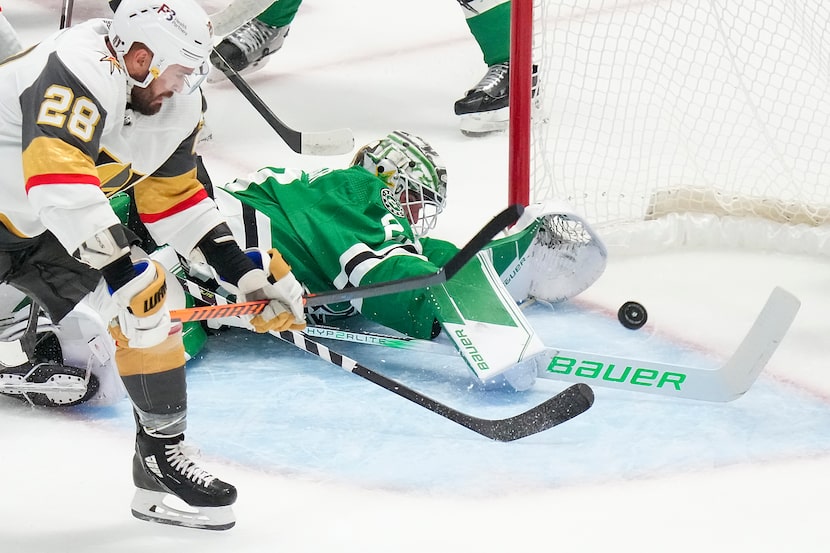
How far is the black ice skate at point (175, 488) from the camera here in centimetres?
197

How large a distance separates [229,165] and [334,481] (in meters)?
1.73

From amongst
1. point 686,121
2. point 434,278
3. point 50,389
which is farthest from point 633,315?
point 50,389

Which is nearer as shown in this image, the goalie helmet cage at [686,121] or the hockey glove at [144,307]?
the hockey glove at [144,307]

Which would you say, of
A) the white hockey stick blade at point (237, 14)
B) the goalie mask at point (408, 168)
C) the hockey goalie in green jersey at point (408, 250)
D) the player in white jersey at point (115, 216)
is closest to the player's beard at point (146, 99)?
the player in white jersey at point (115, 216)

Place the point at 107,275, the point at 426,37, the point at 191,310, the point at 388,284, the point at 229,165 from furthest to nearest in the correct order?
1. the point at 426,37
2. the point at 229,165
3. the point at 388,284
4. the point at 191,310
5. the point at 107,275

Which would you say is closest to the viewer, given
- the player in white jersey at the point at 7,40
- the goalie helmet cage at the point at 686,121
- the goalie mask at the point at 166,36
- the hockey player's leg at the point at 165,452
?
the goalie mask at the point at 166,36

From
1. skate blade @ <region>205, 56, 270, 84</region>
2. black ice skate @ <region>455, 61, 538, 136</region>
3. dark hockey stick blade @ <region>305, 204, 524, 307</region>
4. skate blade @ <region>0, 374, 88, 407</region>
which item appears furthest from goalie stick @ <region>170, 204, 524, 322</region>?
skate blade @ <region>205, 56, 270, 84</region>

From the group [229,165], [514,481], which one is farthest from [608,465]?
[229,165]

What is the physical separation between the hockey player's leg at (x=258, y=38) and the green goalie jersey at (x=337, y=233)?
156 centimetres

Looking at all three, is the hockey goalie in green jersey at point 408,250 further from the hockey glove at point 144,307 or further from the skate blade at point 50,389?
the hockey glove at point 144,307

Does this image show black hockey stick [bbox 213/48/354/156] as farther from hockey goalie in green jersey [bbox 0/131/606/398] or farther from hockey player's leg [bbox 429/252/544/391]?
hockey player's leg [bbox 429/252/544/391]

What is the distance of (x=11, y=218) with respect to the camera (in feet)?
6.27

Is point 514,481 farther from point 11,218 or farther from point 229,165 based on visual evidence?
point 229,165

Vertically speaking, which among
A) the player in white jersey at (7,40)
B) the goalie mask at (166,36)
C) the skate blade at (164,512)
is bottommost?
the skate blade at (164,512)
